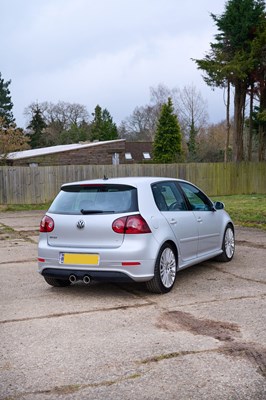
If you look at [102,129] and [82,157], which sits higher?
[102,129]

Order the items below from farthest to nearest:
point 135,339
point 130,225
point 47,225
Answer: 1. point 47,225
2. point 130,225
3. point 135,339

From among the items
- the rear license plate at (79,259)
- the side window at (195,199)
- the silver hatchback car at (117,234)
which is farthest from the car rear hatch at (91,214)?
the side window at (195,199)

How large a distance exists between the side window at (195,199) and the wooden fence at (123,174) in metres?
16.8

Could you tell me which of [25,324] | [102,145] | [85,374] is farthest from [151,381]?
[102,145]

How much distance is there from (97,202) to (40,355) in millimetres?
2475

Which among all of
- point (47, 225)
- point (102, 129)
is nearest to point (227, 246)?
point (47, 225)

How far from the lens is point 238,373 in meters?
3.84

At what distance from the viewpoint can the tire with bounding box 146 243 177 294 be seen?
625 centimetres

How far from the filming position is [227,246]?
28.0ft

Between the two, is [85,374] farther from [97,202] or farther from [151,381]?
[97,202]

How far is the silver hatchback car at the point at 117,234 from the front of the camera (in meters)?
6.08

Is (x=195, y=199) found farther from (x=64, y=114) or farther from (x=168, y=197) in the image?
(x=64, y=114)

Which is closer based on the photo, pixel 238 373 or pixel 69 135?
pixel 238 373

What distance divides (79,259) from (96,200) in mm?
781
